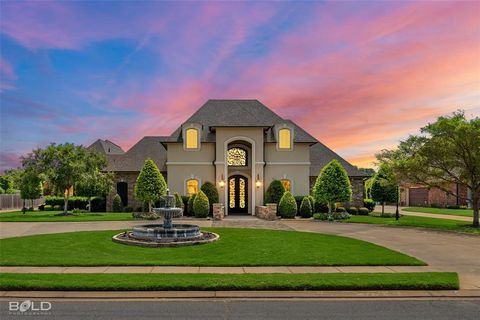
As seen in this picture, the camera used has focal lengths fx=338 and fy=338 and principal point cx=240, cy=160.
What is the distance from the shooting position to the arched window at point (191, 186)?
1225 inches

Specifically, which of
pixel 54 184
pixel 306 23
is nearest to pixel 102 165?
pixel 54 184

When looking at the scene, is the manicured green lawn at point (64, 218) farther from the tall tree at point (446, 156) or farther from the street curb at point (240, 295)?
the tall tree at point (446, 156)

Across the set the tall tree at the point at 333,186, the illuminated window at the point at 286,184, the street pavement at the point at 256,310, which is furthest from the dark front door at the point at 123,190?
the street pavement at the point at 256,310

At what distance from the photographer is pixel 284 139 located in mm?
31656

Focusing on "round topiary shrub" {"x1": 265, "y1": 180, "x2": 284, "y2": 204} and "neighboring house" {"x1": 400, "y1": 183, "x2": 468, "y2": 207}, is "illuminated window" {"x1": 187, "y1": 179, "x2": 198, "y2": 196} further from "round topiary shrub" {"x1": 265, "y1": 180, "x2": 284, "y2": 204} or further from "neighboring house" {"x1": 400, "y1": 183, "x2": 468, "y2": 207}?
"neighboring house" {"x1": 400, "y1": 183, "x2": 468, "y2": 207}

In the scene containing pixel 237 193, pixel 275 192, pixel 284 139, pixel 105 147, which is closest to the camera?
pixel 275 192

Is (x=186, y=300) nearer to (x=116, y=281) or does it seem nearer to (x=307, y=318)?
(x=116, y=281)

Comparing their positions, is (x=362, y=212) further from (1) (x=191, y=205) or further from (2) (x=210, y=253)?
(2) (x=210, y=253)

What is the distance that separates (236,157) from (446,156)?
16.8m

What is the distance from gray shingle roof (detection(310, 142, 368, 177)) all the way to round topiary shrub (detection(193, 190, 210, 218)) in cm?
1174

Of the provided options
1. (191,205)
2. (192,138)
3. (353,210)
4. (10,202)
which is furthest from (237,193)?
(10,202)

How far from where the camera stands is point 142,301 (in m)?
7.58

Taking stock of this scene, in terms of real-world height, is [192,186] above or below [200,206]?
above

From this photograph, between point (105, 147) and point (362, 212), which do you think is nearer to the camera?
point (362, 212)
